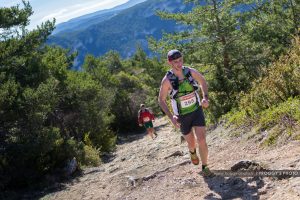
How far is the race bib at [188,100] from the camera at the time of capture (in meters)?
6.20

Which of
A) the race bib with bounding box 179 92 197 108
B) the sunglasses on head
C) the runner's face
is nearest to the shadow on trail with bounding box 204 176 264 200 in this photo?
the race bib with bounding box 179 92 197 108

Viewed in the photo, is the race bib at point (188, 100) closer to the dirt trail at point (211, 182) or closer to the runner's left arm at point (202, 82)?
the runner's left arm at point (202, 82)

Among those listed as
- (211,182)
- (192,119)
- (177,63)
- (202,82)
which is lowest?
(211,182)

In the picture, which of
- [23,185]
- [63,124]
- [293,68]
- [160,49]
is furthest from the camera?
[63,124]

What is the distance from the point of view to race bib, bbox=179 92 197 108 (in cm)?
620

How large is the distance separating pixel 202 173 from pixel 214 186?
2.10 ft

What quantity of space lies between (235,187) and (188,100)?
4.75 ft

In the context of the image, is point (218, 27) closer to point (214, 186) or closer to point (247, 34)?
point (247, 34)

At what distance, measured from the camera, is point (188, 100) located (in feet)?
20.4

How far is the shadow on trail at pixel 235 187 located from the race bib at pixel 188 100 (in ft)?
4.18

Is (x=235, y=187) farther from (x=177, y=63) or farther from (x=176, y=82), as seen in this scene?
(x=177, y=63)

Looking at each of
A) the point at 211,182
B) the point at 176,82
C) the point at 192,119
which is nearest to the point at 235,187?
the point at 211,182

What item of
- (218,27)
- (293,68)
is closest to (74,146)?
(218,27)

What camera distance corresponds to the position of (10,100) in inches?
487
